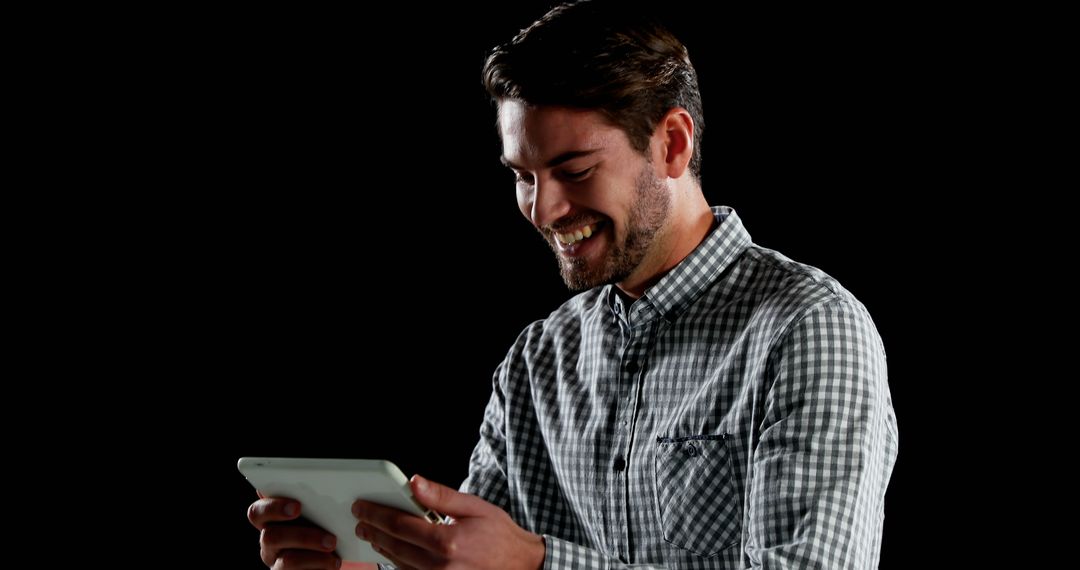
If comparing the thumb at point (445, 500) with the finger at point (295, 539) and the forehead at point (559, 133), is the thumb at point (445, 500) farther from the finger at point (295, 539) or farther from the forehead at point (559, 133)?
the forehead at point (559, 133)

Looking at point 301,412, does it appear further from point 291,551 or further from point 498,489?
point 291,551

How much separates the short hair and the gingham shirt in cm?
25

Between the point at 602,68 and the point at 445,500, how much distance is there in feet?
2.75

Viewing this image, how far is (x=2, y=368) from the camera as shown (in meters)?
3.27

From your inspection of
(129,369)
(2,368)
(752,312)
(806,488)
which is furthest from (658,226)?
(2,368)

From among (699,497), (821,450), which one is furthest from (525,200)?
(821,450)

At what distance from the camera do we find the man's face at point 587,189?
1986mm

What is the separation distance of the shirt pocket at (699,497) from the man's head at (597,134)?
1.13 ft

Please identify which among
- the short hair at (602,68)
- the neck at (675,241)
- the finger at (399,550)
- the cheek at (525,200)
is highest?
the short hair at (602,68)

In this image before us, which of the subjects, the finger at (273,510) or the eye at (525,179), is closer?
the finger at (273,510)

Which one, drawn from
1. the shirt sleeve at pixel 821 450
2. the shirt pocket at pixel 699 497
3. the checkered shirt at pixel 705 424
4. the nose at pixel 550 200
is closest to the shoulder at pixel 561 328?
the checkered shirt at pixel 705 424

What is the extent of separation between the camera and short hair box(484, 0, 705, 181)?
1992 mm

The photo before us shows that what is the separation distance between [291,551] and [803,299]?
941mm

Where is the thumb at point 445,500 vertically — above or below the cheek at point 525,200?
below
